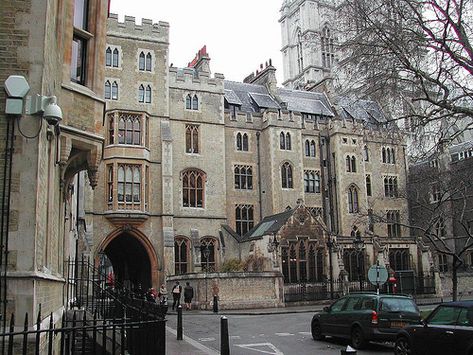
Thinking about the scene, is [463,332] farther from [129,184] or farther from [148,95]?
[148,95]

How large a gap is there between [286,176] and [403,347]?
29.8m

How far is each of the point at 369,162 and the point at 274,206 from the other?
34.9ft

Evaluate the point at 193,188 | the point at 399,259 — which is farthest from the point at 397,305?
the point at 399,259

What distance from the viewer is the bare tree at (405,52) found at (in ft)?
49.6

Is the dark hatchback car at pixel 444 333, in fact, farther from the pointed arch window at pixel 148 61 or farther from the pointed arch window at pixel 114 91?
the pointed arch window at pixel 148 61

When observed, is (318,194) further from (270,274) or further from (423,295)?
(270,274)

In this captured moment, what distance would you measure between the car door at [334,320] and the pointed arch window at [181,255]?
20.4 meters

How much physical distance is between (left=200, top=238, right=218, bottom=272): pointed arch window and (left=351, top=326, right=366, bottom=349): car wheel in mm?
22386

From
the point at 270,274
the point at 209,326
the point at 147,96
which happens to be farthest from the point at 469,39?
the point at 147,96

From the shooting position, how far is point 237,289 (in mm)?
29062

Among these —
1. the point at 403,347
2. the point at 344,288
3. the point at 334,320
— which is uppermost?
the point at 344,288

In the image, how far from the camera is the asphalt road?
14172 millimetres

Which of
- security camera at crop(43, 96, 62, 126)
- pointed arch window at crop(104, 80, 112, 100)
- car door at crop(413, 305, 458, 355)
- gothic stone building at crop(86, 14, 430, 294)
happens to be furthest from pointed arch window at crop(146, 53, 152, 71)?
security camera at crop(43, 96, 62, 126)

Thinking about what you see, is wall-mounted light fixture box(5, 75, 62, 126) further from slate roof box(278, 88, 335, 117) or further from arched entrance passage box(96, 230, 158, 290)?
slate roof box(278, 88, 335, 117)
